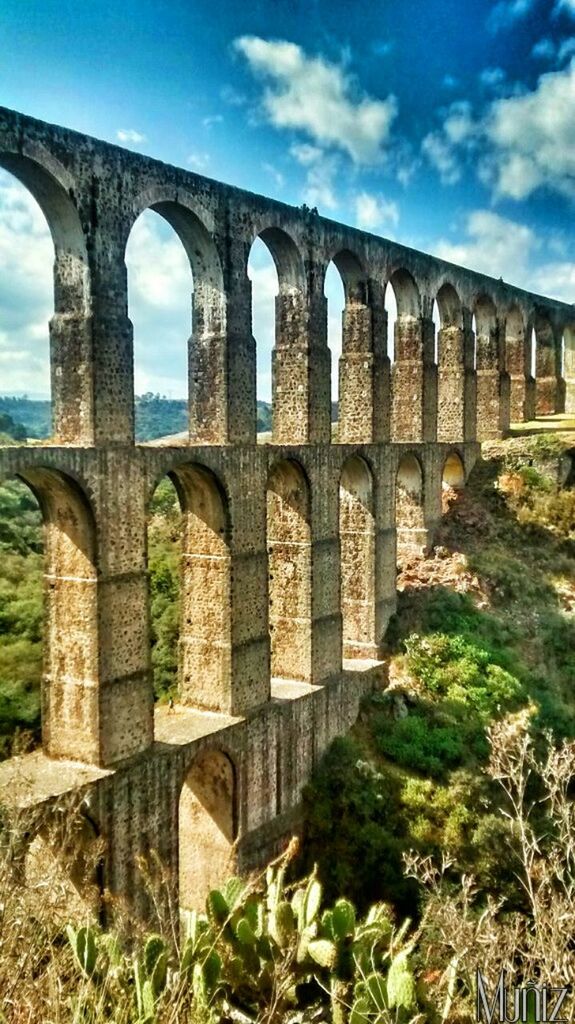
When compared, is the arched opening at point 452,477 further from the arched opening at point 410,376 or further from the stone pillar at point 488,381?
the stone pillar at point 488,381

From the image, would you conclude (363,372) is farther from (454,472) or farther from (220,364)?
(454,472)

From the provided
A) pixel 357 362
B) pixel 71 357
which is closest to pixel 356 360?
pixel 357 362

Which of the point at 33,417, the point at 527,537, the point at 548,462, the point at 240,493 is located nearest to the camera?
the point at 240,493

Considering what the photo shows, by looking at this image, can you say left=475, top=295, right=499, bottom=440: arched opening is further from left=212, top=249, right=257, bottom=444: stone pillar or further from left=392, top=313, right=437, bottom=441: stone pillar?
left=212, top=249, right=257, bottom=444: stone pillar

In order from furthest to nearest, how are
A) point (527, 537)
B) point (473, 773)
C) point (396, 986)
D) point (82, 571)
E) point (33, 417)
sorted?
point (33, 417)
point (527, 537)
point (473, 773)
point (82, 571)
point (396, 986)

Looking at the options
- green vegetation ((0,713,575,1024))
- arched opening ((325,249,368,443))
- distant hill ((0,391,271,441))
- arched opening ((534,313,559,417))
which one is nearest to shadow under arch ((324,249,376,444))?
arched opening ((325,249,368,443))

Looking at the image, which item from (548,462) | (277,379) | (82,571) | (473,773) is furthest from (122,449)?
(548,462)

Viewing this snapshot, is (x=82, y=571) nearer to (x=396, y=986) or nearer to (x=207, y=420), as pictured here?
(x=207, y=420)
